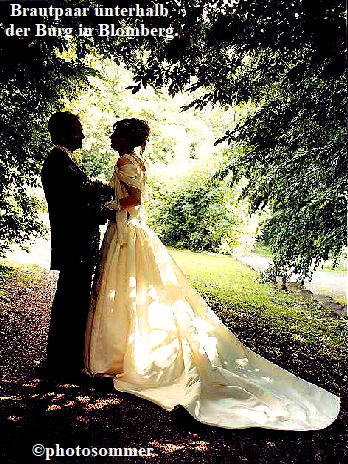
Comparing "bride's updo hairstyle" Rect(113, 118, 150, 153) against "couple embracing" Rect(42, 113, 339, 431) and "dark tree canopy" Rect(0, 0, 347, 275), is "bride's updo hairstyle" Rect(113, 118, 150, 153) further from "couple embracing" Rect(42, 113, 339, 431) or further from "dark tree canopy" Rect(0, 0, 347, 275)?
"dark tree canopy" Rect(0, 0, 347, 275)

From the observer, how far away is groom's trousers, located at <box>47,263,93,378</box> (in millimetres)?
2912

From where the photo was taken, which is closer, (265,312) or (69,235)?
(69,235)

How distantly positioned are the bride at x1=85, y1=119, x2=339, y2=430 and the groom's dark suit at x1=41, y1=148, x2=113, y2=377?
0.09m

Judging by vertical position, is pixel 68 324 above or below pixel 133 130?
below

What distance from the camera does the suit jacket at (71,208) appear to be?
2.82 meters

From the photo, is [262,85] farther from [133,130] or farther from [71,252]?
[71,252]

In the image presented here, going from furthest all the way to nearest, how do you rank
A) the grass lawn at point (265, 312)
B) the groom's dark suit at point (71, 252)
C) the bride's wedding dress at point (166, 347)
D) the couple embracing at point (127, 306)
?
the grass lawn at point (265, 312), the groom's dark suit at point (71, 252), the couple embracing at point (127, 306), the bride's wedding dress at point (166, 347)

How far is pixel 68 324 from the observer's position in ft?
9.59

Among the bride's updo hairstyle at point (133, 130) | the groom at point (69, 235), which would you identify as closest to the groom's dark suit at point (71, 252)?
the groom at point (69, 235)

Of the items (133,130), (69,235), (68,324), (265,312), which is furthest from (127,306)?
(265,312)

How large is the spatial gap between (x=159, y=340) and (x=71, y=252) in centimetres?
78

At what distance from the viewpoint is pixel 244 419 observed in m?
2.39

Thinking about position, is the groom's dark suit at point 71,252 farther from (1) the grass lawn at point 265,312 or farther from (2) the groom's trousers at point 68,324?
(1) the grass lawn at point 265,312

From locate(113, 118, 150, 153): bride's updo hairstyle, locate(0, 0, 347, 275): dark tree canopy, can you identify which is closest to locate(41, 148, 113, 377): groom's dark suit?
locate(113, 118, 150, 153): bride's updo hairstyle
